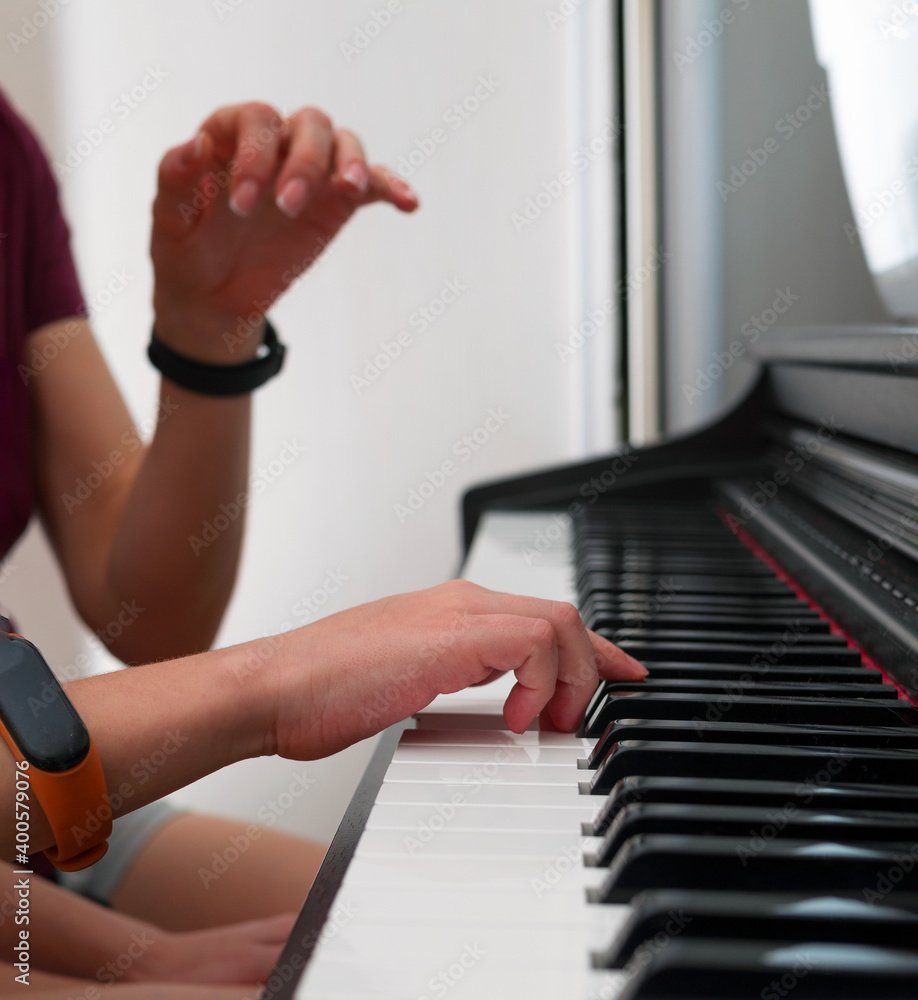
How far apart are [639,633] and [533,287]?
166 centimetres

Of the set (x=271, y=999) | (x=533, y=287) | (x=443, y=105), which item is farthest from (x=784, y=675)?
(x=443, y=105)

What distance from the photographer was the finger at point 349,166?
813 millimetres

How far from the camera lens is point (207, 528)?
1103mm

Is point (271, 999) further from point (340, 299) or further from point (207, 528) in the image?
point (340, 299)

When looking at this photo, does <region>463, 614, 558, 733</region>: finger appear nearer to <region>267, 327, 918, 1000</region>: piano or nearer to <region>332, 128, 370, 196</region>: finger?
→ <region>267, 327, 918, 1000</region>: piano

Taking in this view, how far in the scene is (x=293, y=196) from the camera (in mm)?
774

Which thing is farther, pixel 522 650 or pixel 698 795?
pixel 522 650
